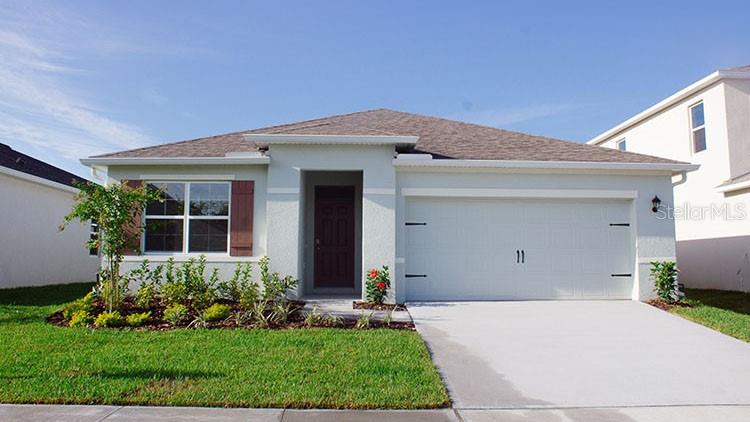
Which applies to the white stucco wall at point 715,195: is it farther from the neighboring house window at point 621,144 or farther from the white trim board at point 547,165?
the white trim board at point 547,165

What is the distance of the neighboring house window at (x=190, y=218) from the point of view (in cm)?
977

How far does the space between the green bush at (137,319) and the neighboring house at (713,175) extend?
545 inches

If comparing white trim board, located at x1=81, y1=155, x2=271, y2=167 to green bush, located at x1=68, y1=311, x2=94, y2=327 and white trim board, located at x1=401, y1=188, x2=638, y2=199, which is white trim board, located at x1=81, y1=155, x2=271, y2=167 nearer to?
green bush, located at x1=68, y1=311, x2=94, y2=327

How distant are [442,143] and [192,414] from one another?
339 inches

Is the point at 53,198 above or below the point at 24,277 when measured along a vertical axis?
above

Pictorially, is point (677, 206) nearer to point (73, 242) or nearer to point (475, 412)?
point (475, 412)

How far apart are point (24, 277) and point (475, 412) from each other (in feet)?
45.8

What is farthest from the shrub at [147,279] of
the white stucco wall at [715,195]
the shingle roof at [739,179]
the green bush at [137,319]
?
the white stucco wall at [715,195]

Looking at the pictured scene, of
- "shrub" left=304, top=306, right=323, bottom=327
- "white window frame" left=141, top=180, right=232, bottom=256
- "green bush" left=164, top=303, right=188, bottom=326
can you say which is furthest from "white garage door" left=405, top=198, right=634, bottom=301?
"green bush" left=164, top=303, right=188, bottom=326

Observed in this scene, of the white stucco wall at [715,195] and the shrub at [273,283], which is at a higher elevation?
the white stucco wall at [715,195]

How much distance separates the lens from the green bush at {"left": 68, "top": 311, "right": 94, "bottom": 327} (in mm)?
7308

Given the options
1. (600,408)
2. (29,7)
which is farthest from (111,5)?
(600,408)

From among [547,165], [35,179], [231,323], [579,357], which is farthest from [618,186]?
[35,179]

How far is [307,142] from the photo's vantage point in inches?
365
